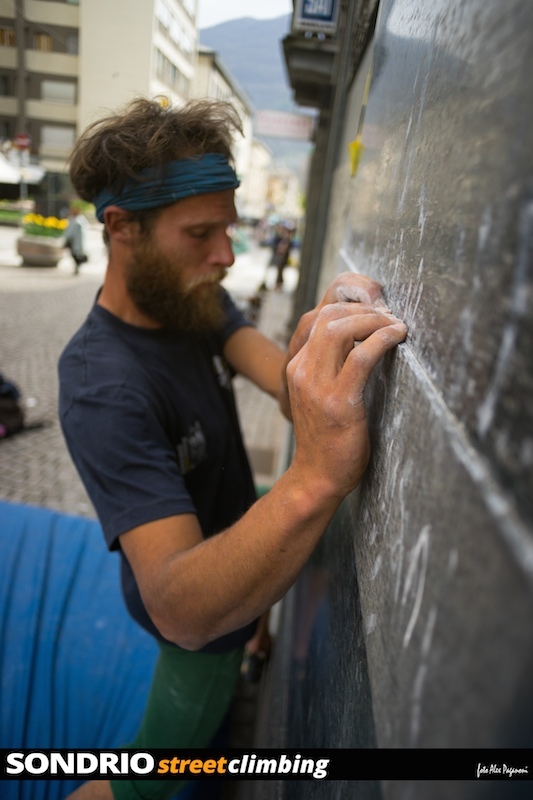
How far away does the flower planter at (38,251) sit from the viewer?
10016 millimetres

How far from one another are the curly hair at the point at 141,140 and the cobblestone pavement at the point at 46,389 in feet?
6.77

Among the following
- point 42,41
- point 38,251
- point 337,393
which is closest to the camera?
point 337,393

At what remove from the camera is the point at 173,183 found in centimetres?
172

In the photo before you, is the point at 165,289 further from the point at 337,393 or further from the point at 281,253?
the point at 281,253

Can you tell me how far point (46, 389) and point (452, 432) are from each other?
677 cm

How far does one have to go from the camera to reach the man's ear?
179 cm

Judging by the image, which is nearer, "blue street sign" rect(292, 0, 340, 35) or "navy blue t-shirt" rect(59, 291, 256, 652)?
"navy blue t-shirt" rect(59, 291, 256, 652)

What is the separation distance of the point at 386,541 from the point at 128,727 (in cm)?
214

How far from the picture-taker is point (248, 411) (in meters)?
7.14

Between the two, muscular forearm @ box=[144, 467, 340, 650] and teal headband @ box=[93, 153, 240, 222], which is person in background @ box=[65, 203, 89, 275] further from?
muscular forearm @ box=[144, 467, 340, 650]

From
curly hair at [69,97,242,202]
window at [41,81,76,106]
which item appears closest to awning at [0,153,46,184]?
window at [41,81,76,106]

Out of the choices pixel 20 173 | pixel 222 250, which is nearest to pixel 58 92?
pixel 20 173

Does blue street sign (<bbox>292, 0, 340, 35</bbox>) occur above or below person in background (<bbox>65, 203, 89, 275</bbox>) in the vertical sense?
above

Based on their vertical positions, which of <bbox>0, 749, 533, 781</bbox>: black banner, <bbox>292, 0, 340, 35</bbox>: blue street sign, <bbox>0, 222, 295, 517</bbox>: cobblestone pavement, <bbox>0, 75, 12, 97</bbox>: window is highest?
<bbox>292, 0, 340, 35</bbox>: blue street sign
